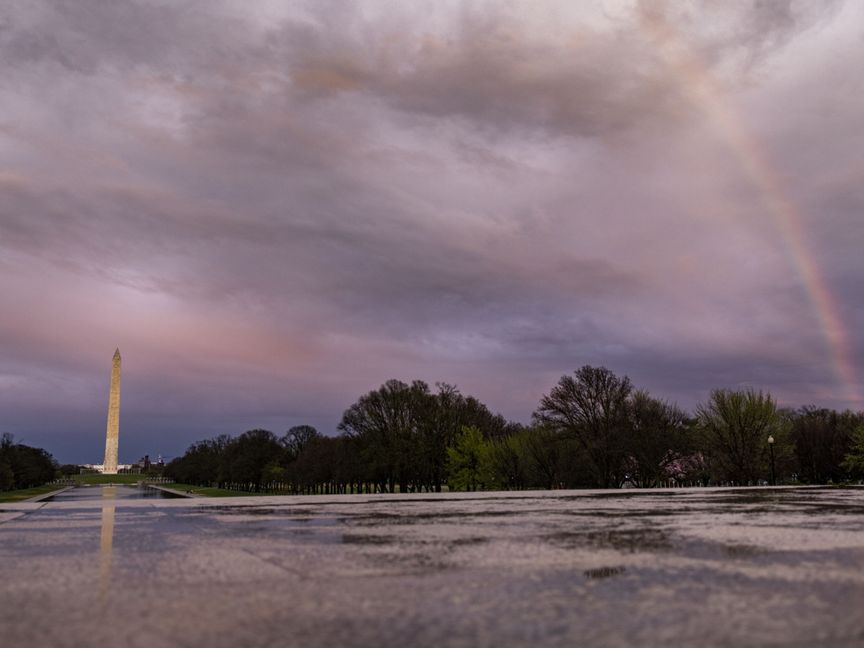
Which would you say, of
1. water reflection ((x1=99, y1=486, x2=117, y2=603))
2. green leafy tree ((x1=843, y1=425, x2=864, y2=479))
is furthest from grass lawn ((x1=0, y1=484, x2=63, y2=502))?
green leafy tree ((x1=843, y1=425, x2=864, y2=479))

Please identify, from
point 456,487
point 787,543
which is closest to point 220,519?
point 787,543

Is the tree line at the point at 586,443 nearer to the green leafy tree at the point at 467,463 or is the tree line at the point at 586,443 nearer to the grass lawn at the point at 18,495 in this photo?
the green leafy tree at the point at 467,463

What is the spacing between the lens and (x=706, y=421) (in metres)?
72.6

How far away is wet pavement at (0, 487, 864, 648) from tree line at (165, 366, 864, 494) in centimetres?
6035

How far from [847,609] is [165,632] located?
4.71m

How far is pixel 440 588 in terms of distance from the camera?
621 cm

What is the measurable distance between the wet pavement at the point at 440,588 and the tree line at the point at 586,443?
60.3m

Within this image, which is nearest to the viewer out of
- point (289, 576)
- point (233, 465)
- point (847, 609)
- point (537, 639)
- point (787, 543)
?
point (537, 639)

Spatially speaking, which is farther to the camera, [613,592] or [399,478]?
[399,478]

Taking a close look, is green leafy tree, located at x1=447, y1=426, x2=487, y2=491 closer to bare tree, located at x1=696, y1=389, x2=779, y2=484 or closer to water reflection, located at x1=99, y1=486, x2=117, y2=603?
bare tree, located at x1=696, y1=389, x2=779, y2=484

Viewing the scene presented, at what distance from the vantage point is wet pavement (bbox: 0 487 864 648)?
4555 mm

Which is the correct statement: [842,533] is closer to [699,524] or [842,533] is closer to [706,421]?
[699,524]

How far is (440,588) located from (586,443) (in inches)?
2583

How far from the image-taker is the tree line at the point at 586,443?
69.9m
